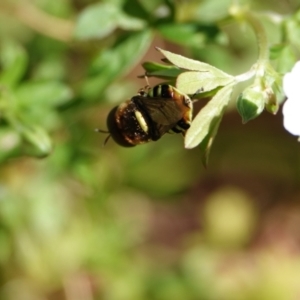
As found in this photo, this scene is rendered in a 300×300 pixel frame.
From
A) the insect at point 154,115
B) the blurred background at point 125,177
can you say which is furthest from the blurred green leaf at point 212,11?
the insect at point 154,115

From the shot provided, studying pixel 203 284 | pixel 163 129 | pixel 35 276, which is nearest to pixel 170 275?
pixel 203 284

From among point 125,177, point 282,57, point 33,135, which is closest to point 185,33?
point 282,57

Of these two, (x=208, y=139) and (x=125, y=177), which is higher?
(x=208, y=139)

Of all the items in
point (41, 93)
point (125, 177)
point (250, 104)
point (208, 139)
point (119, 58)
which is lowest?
point (125, 177)

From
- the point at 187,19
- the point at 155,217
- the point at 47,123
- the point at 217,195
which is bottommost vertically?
the point at 155,217

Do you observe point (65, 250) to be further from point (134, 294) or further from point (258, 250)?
point (258, 250)

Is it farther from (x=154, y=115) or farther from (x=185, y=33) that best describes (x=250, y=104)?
(x=185, y=33)

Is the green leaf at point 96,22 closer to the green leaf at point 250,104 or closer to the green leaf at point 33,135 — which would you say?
Result: the green leaf at point 33,135
